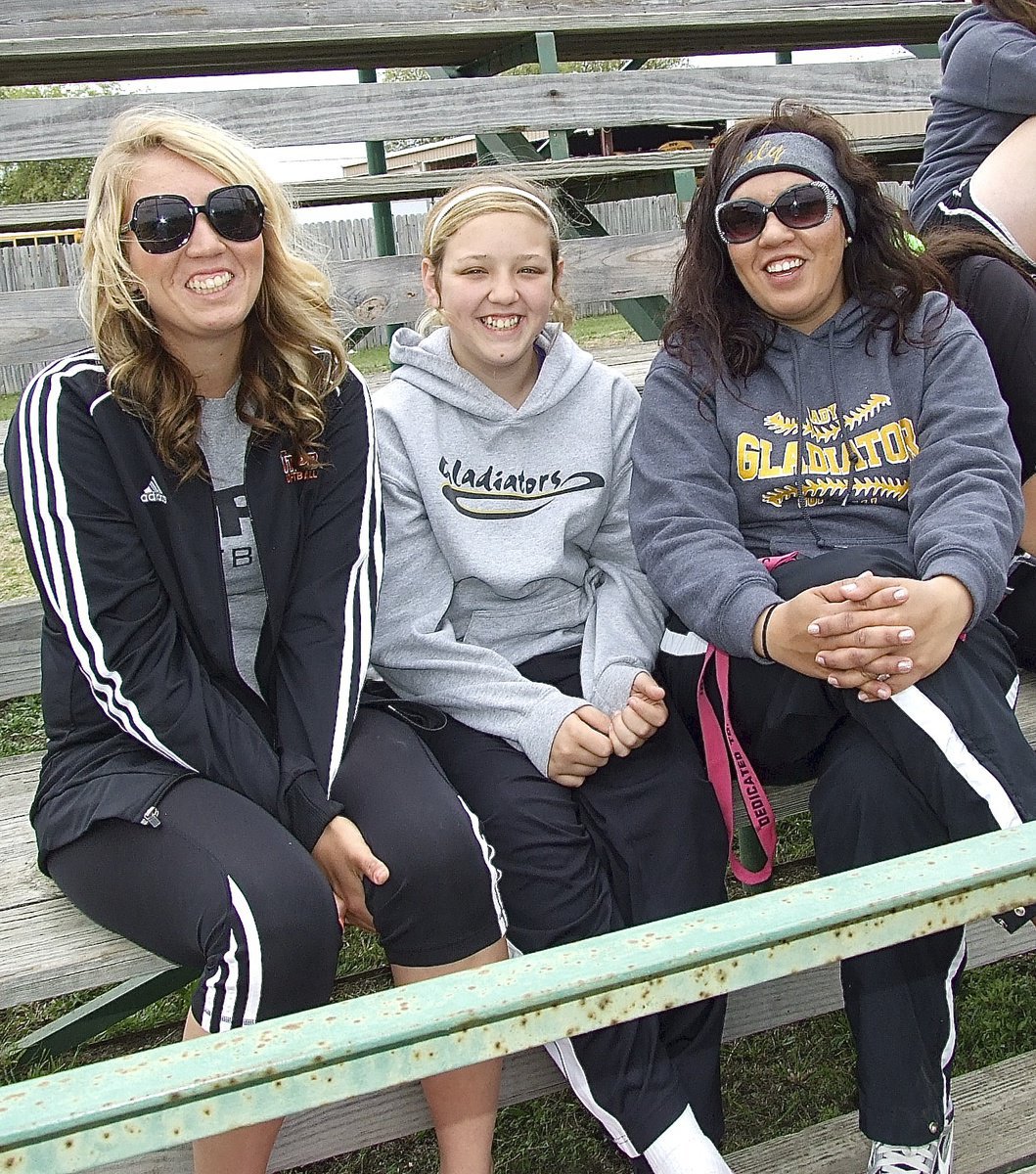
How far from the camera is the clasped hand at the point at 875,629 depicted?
5.66 feet

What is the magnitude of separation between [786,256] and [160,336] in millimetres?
1028

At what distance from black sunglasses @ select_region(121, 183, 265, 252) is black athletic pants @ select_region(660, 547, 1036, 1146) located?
1017 mm

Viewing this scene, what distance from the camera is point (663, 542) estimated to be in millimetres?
1998

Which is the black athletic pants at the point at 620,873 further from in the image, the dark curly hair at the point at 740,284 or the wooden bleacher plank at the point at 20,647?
the wooden bleacher plank at the point at 20,647

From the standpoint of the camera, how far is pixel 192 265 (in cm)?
189

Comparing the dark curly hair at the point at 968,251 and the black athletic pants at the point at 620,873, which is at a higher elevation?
the dark curly hair at the point at 968,251

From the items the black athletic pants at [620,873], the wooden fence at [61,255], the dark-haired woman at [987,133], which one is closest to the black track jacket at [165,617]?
the black athletic pants at [620,873]

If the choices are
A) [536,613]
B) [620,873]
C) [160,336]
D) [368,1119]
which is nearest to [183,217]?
[160,336]

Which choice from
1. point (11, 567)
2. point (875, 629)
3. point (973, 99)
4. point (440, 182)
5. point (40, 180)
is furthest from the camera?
point (40, 180)

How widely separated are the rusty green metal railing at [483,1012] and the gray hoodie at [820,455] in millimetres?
905

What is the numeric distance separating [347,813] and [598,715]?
41cm

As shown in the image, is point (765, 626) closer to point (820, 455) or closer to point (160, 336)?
point (820, 455)

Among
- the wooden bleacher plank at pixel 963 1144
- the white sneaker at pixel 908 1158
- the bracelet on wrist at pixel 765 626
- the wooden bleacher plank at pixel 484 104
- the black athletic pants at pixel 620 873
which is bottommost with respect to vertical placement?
the wooden bleacher plank at pixel 963 1144

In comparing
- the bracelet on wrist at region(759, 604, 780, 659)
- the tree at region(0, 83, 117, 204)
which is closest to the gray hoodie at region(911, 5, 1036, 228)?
the bracelet on wrist at region(759, 604, 780, 659)
